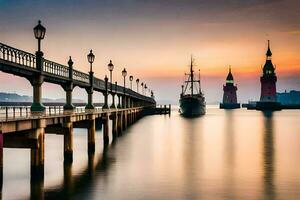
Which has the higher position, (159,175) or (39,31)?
(39,31)

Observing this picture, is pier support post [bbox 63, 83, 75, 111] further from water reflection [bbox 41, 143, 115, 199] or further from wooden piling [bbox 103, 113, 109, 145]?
wooden piling [bbox 103, 113, 109, 145]

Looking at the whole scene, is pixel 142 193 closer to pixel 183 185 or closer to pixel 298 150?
pixel 183 185

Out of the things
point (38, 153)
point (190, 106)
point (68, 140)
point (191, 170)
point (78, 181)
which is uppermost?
point (190, 106)

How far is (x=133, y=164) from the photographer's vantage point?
38531 millimetres

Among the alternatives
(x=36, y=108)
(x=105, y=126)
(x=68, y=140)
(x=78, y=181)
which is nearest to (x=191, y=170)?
(x=78, y=181)

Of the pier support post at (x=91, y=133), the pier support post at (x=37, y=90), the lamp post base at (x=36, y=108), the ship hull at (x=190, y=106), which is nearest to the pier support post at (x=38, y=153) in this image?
the lamp post base at (x=36, y=108)

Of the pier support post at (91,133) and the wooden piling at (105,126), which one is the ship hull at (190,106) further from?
the pier support post at (91,133)

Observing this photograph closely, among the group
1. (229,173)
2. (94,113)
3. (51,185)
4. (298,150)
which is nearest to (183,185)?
(229,173)

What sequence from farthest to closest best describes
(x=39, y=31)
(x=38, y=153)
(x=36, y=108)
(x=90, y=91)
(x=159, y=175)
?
(x=90, y=91), (x=159, y=175), (x=36, y=108), (x=39, y=31), (x=38, y=153)

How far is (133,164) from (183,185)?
36.4 feet

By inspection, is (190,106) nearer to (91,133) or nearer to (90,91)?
(90,91)

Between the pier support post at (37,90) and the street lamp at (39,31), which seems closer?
the street lamp at (39,31)

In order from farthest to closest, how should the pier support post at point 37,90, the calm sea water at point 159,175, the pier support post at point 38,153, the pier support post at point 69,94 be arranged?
the pier support post at point 69,94, the pier support post at point 37,90, the pier support post at point 38,153, the calm sea water at point 159,175

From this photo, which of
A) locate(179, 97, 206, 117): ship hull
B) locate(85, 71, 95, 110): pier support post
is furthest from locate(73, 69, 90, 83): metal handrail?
locate(179, 97, 206, 117): ship hull
